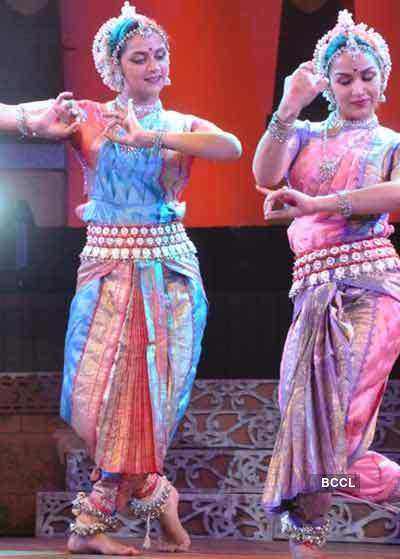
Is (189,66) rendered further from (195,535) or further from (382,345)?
(382,345)

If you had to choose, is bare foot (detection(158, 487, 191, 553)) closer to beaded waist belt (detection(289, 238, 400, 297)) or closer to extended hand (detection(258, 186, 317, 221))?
beaded waist belt (detection(289, 238, 400, 297))

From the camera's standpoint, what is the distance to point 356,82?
11.6ft

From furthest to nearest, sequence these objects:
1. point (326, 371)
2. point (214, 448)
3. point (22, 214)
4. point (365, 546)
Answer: point (22, 214)
point (214, 448)
point (365, 546)
point (326, 371)

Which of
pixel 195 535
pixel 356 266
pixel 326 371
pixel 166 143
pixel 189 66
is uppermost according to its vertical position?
pixel 189 66

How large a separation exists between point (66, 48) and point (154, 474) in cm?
308

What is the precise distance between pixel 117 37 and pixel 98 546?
147 centimetres

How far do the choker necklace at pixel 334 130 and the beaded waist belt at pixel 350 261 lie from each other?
19cm

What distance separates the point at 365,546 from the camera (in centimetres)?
437

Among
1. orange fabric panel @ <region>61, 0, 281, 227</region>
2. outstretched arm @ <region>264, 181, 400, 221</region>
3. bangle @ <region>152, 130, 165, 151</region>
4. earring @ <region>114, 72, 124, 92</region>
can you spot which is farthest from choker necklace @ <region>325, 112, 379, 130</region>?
orange fabric panel @ <region>61, 0, 281, 227</region>

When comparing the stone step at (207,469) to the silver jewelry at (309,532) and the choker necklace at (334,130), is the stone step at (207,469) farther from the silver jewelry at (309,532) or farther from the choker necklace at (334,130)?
the choker necklace at (334,130)

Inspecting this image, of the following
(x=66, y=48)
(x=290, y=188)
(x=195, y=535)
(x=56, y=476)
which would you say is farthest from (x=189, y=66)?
(x=290, y=188)

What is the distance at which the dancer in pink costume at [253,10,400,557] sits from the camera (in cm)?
339

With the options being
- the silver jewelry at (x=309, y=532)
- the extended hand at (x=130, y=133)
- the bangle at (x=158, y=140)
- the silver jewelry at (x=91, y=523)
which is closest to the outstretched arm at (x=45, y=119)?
the extended hand at (x=130, y=133)

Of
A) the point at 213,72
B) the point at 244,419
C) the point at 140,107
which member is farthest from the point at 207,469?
the point at 213,72
